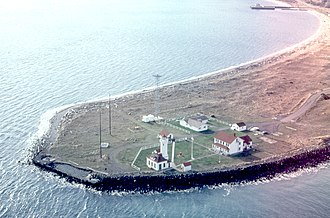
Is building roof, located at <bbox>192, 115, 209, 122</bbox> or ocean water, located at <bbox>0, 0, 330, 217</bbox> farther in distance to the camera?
building roof, located at <bbox>192, 115, 209, 122</bbox>

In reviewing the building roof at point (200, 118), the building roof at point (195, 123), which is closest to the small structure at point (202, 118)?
the building roof at point (200, 118)

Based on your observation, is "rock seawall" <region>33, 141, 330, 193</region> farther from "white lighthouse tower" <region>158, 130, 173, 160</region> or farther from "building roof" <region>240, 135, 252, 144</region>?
"building roof" <region>240, 135, 252, 144</region>

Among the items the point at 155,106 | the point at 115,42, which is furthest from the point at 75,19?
the point at 155,106

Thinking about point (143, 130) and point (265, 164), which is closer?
point (265, 164)

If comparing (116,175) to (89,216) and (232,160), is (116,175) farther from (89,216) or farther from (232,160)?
(232,160)

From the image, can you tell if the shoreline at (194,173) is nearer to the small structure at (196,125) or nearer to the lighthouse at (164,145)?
the lighthouse at (164,145)

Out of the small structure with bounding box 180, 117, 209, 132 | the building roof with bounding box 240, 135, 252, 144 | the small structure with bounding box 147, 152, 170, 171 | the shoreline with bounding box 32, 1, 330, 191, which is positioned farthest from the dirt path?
the small structure with bounding box 147, 152, 170, 171
